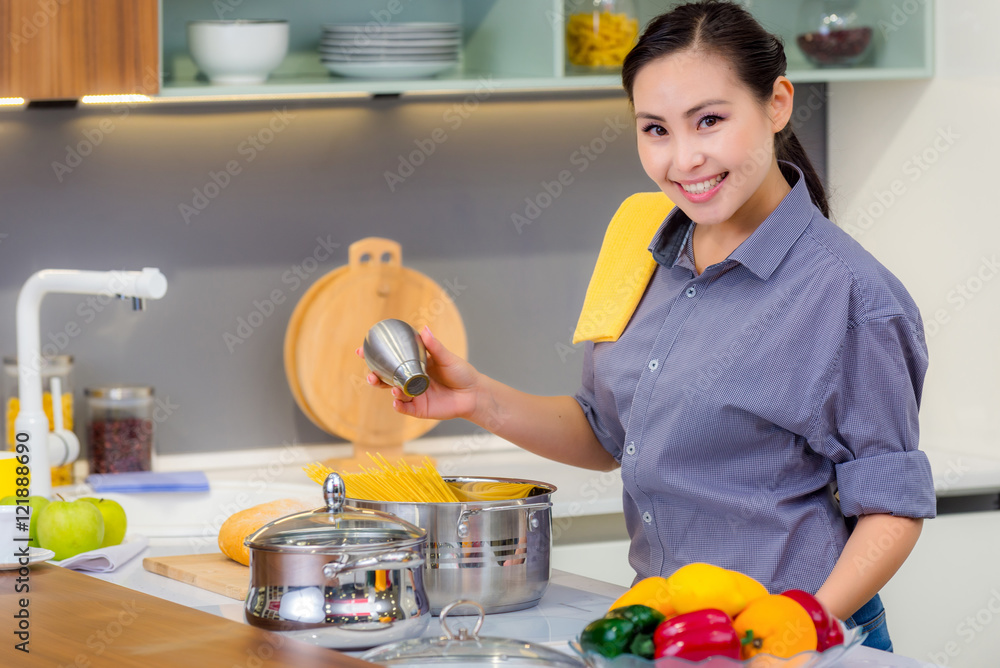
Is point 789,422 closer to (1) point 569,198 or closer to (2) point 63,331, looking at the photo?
(1) point 569,198

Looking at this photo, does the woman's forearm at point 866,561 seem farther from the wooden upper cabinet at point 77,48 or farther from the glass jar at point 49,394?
the glass jar at point 49,394

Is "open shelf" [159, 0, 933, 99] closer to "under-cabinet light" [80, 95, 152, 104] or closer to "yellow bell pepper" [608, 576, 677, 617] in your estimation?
"under-cabinet light" [80, 95, 152, 104]

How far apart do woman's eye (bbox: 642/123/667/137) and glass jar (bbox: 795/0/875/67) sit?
41.5 inches

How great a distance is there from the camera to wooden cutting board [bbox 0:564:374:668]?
91 cm

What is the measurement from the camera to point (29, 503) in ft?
4.47

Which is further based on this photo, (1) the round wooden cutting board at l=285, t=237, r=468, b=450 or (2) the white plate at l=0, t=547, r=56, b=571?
(1) the round wooden cutting board at l=285, t=237, r=468, b=450

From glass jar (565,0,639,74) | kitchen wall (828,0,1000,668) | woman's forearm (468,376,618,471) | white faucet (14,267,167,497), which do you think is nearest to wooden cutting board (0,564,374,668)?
woman's forearm (468,376,618,471)

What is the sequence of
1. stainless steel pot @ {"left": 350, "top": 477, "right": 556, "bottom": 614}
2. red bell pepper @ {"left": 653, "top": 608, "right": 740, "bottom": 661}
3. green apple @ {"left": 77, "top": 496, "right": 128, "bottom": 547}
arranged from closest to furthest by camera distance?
red bell pepper @ {"left": 653, "top": 608, "right": 740, "bottom": 661} → stainless steel pot @ {"left": 350, "top": 477, "right": 556, "bottom": 614} → green apple @ {"left": 77, "top": 496, "right": 128, "bottom": 547}

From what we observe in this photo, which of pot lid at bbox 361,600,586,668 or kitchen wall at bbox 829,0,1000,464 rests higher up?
kitchen wall at bbox 829,0,1000,464

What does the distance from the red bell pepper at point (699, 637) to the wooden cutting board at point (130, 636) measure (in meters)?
0.22

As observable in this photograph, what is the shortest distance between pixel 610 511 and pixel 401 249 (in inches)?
27.3

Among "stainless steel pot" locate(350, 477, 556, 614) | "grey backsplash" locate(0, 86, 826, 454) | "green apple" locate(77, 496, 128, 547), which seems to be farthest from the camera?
"grey backsplash" locate(0, 86, 826, 454)

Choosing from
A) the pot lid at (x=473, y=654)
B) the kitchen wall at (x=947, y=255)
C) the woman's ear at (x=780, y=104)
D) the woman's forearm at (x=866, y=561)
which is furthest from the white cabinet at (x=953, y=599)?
the pot lid at (x=473, y=654)

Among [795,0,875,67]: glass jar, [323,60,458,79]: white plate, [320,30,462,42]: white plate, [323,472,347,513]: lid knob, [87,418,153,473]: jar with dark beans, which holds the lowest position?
[87,418,153,473]: jar with dark beans
